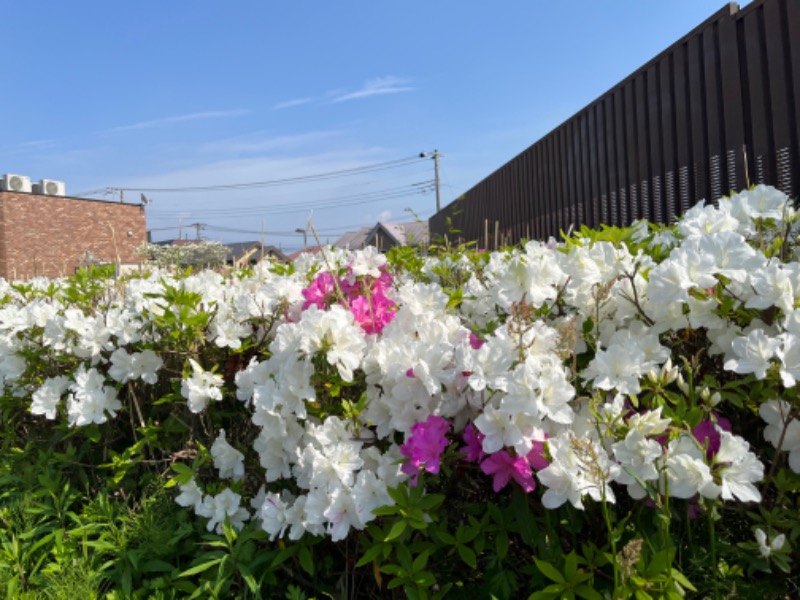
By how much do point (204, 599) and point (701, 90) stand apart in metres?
4.70

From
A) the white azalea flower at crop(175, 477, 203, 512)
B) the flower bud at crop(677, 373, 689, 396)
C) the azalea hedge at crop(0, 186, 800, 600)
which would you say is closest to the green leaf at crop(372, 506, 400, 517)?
the azalea hedge at crop(0, 186, 800, 600)

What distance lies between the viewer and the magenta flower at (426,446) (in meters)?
1.46

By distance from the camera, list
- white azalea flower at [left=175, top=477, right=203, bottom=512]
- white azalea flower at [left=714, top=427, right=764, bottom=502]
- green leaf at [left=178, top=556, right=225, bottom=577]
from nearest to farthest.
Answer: white azalea flower at [left=714, top=427, right=764, bottom=502] < green leaf at [left=178, top=556, right=225, bottom=577] < white azalea flower at [left=175, top=477, right=203, bottom=512]

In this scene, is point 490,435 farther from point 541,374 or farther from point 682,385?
point 682,385

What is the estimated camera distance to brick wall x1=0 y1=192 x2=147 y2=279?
33188 mm

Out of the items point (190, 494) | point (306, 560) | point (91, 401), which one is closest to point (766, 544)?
point (306, 560)

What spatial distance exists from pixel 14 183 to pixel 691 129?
124ft

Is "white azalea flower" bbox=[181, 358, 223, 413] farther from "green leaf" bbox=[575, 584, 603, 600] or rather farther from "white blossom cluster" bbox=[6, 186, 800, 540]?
"green leaf" bbox=[575, 584, 603, 600]

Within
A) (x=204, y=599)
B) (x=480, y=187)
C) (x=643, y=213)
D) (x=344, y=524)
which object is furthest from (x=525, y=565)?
(x=480, y=187)

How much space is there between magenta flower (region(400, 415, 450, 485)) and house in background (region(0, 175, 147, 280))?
109 ft

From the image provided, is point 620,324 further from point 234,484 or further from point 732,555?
point 234,484

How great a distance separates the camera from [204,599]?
1.86 metres

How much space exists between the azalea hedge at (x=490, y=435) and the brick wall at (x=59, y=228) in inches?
1277

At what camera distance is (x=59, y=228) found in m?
36.3
